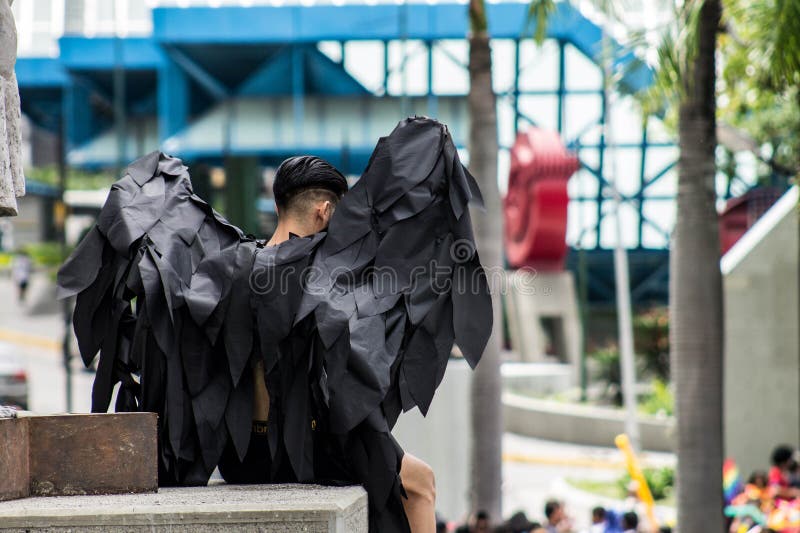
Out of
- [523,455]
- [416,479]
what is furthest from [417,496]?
[523,455]

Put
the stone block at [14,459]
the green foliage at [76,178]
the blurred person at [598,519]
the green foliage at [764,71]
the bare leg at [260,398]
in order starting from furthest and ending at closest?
1. the green foliage at [76,178]
2. the blurred person at [598,519]
3. the green foliage at [764,71]
4. the bare leg at [260,398]
5. the stone block at [14,459]

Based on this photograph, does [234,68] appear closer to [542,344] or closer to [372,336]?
[542,344]

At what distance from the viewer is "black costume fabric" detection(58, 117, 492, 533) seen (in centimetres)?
401

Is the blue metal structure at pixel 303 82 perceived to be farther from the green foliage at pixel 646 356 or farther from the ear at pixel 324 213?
the ear at pixel 324 213

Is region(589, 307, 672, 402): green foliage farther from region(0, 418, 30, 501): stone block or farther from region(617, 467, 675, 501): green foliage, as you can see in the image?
region(0, 418, 30, 501): stone block

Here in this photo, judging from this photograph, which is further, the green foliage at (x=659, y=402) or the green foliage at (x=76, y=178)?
the green foliage at (x=76, y=178)

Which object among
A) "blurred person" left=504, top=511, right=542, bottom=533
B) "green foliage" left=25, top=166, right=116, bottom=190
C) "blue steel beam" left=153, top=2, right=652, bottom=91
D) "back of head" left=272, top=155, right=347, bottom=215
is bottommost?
"blurred person" left=504, top=511, right=542, bottom=533

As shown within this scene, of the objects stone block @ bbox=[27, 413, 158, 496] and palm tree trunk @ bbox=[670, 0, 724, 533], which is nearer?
stone block @ bbox=[27, 413, 158, 496]

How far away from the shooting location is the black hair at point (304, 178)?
Result: 14.2 ft

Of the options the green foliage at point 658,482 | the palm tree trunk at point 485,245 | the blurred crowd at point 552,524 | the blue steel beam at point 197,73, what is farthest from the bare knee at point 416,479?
the blue steel beam at point 197,73

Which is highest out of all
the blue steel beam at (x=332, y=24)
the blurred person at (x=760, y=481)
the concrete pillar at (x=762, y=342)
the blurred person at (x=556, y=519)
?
the blue steel beam at (x=332, y=24)

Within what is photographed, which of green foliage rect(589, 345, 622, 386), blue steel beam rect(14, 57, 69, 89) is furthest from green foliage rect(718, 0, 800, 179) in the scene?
blue steel beam rect(14, 57, 69, 89)

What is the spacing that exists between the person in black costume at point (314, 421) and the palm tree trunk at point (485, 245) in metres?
7.03

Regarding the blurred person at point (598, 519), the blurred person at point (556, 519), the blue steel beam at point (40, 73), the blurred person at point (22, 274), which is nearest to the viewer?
the blurred person at point (598, 519)
